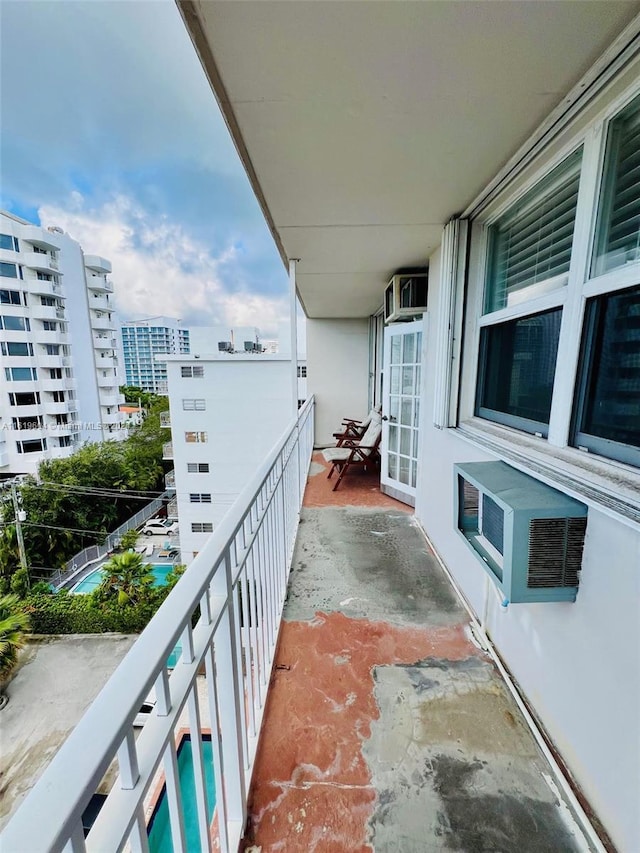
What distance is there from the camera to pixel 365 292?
4047 mm

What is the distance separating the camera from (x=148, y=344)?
2244 cm

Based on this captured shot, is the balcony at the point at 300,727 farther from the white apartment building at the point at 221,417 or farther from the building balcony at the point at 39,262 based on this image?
the building balcony at the point at 39,262

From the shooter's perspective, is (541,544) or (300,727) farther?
(300,727)

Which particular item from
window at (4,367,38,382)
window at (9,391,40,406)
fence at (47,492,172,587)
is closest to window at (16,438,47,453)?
window at (9,391,40,406)

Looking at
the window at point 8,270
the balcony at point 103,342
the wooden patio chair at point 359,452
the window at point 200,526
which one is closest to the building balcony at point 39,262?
the window at point 8,270

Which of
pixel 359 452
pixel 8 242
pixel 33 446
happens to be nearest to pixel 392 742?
pixel 359 452

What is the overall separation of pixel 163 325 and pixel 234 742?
23032mm

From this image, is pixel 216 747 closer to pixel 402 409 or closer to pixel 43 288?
pixel 402 409

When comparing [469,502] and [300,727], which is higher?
[469,502]

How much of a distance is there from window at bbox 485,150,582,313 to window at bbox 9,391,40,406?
14.0 meters

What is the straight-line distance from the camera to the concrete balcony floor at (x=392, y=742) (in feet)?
3.37

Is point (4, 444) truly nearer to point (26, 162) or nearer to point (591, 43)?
point (26, 162)

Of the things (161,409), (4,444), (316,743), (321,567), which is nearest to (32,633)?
(4,444)

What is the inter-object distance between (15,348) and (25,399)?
6.55 feet
